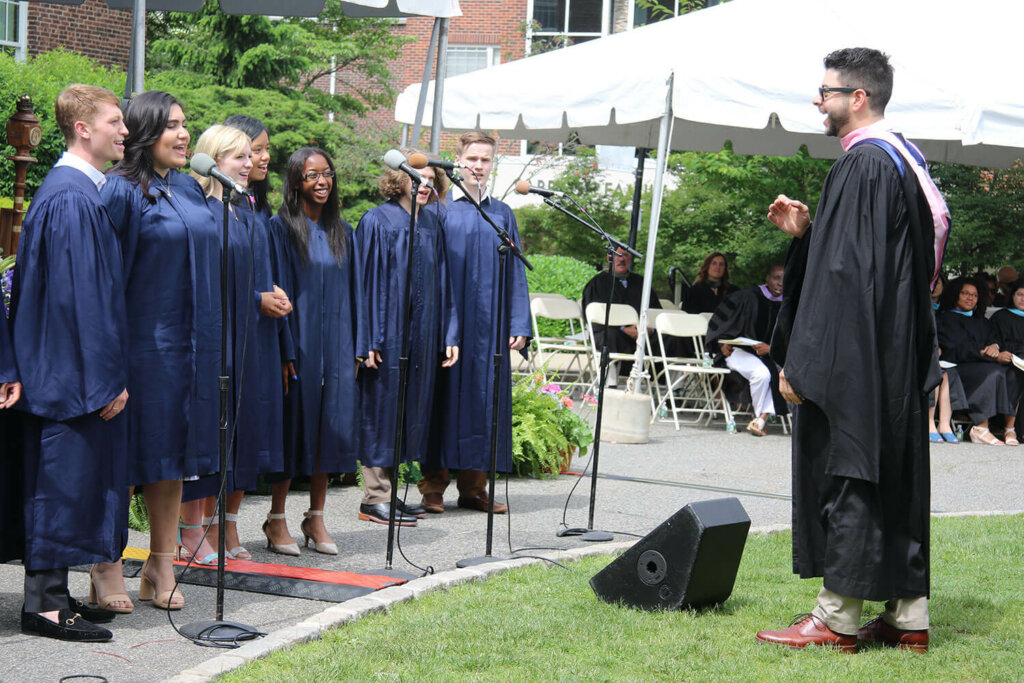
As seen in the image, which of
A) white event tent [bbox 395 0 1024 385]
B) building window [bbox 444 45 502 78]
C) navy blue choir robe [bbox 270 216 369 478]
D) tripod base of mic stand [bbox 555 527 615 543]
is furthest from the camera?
building window [bbox 444 45 502 78]

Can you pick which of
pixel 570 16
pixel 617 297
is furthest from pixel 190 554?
pixel 570 16

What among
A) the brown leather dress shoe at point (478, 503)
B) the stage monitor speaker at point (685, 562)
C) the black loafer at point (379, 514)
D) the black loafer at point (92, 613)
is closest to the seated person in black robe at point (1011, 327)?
the brown leather dress shoe at point (478, 503)

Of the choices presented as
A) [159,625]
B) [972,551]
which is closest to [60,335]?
[159,625]

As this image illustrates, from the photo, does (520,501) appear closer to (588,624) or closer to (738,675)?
(588,624)

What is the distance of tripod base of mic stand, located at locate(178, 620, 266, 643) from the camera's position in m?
4.63

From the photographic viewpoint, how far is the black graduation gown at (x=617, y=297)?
1441cm

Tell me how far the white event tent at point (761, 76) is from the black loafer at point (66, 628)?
23.0 ft

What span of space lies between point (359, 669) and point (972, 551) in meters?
3.92

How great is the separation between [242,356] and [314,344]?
824 mm

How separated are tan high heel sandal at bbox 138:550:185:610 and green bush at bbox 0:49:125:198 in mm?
13220

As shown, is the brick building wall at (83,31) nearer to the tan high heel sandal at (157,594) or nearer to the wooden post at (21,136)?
the wooden post at (21,136)

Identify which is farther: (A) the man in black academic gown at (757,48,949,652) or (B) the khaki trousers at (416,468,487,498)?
(B) the khaki trousers at (416,468,487,498)

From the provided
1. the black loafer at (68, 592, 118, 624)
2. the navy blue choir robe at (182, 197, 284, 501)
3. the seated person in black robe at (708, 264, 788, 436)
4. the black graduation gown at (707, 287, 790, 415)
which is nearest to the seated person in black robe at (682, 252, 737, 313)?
the seated person in black robe at (708, 264, 788, 436)

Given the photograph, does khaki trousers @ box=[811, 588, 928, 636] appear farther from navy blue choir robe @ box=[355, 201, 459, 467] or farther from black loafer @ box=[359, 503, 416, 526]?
black loafer @ box=[359, 503, 416, 526]
